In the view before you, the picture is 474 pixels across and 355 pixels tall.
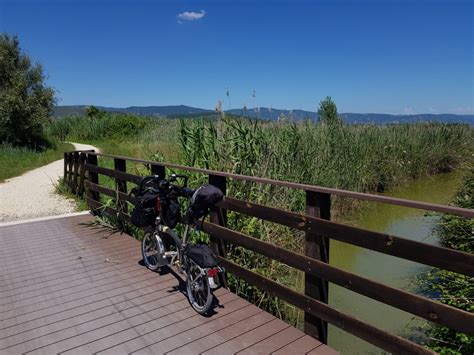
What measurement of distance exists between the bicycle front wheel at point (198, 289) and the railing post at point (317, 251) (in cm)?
74

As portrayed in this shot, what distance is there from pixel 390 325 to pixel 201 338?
7.95 feet

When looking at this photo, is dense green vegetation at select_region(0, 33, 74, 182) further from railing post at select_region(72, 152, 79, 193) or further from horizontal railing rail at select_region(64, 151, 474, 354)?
horizontal railing rail at select_region(64, 151, 474, 354)

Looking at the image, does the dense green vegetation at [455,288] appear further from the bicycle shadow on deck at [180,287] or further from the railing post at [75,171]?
the railing post at [75,171]

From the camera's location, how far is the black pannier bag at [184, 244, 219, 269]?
2924 millimetres

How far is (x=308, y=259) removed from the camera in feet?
9.20

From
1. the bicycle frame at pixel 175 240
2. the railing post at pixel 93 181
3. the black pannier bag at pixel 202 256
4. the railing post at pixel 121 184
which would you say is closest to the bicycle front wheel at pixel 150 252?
the bicycle frame at pixel 175 240

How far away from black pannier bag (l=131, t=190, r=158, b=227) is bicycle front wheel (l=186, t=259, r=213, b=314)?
0.76 m

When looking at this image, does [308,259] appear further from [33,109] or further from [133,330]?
[33,109]

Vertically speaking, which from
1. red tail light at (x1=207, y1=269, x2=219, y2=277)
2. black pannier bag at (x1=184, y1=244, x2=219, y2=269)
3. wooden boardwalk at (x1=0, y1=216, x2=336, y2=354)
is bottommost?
wooden boardwalk at (x1=0, y1=216, x2=336, y2=354)

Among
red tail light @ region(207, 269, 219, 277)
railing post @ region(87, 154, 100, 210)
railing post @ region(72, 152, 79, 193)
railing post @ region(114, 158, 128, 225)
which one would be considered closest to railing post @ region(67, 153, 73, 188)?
railing post @ region(72, 152, 79, 193)

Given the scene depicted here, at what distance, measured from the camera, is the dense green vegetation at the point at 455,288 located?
2.97m

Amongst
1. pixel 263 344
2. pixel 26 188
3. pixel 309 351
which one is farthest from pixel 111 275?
pixel 26 188

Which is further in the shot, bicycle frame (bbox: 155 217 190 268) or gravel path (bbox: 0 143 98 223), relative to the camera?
gravel path (bbox: 0 143 98 223)

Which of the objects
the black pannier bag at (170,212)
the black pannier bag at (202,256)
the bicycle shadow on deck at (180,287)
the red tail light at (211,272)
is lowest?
the bicycle shadow on deck at (180,287)
